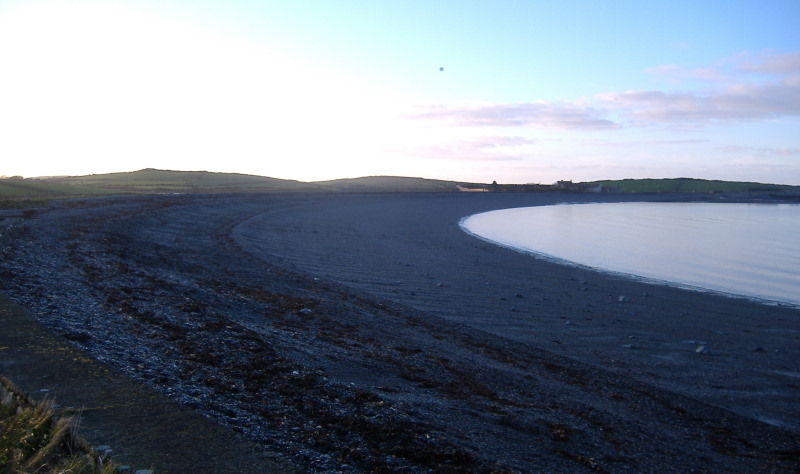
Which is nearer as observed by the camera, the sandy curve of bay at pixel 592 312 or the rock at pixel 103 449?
the rock at pixel 103 449

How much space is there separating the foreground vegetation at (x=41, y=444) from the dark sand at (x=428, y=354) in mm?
925

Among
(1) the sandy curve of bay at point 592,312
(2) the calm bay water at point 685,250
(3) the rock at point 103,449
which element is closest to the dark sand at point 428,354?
(1) the sandy curve of bay at point 592,312

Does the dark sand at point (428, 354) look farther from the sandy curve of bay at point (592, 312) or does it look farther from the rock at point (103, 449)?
the rock at point (103, 449)

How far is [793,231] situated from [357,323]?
37.1 meters

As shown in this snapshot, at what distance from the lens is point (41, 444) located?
3371 mm

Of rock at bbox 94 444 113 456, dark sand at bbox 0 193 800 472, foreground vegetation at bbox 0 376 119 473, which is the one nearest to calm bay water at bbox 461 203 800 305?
dark sand at bbox 0 193 800 472

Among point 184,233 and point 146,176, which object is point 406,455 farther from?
point 146,176

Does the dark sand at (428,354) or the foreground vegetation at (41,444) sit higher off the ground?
the foreground vegetation at (41,444)

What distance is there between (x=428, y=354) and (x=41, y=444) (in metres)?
4.65

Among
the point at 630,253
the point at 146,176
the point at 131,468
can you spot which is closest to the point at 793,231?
the point at 630,253

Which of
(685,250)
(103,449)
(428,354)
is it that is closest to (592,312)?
(428,354)

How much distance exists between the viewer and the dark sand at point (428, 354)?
454 cm

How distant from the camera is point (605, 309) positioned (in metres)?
11.8

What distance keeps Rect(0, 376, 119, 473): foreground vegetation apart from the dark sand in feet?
3.03
